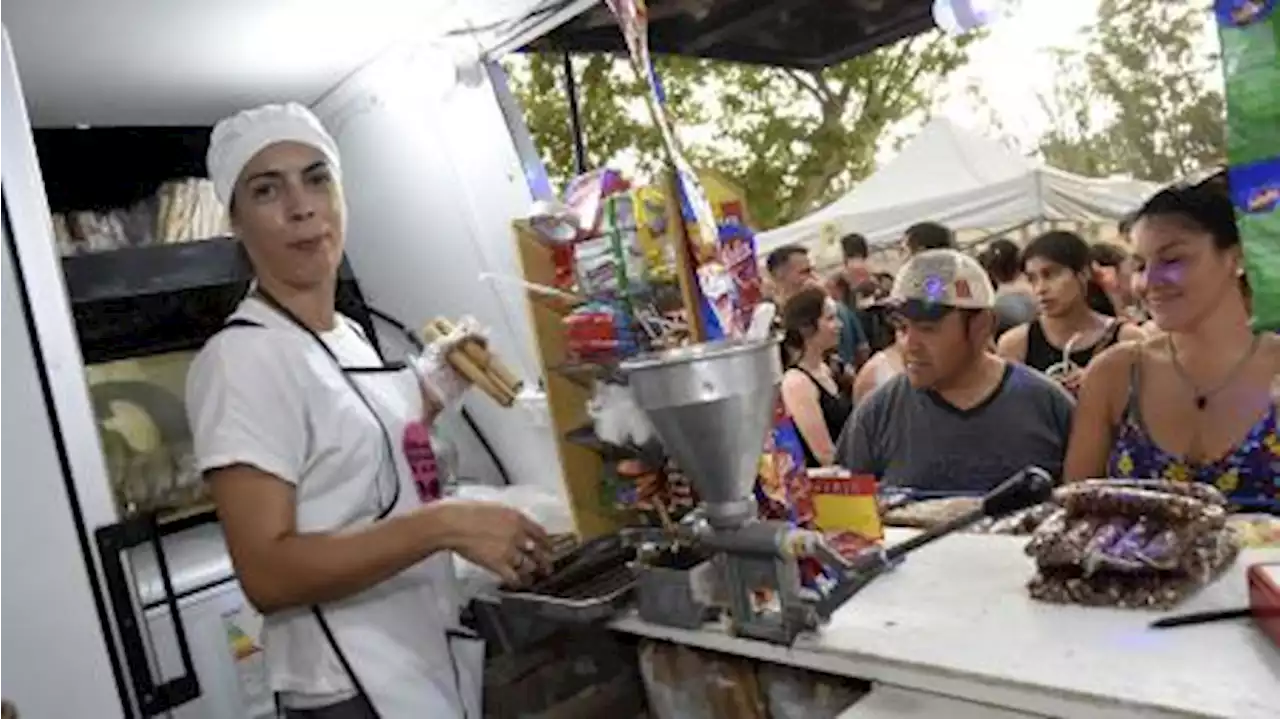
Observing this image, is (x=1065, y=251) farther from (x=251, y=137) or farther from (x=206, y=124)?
(x=206, y=124)

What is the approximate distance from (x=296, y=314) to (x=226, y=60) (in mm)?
1230

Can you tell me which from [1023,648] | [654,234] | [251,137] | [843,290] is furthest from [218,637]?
[843,290]

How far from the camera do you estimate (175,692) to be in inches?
69.7

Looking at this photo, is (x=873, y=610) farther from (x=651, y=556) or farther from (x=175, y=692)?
(x=175, y=692)

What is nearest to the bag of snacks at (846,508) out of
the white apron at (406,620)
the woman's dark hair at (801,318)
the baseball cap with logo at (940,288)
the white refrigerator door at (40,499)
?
the white apron at (406,620)

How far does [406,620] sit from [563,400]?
30.6 inches

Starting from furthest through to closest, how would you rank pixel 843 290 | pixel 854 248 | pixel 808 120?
pixel 808 120, pixel 854 248, pixel 843 290

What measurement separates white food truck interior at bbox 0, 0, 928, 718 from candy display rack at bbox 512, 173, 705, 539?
275 millimetres

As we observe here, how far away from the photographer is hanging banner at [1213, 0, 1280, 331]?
1.21 metres

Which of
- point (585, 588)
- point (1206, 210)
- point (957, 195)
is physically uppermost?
point (957, 195)

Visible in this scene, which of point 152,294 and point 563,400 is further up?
point 152,294

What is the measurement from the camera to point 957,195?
7.70 meters

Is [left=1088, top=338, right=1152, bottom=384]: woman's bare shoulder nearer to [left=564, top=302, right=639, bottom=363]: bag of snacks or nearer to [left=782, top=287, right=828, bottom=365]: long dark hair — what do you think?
[left=564, top=302, right=639, bottom=363]: bag of snacks

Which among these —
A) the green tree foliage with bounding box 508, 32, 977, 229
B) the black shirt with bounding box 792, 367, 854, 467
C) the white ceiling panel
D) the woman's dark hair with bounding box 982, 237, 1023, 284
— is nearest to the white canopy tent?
the green tree foliage with bounding box 508, 32, 977, 229
